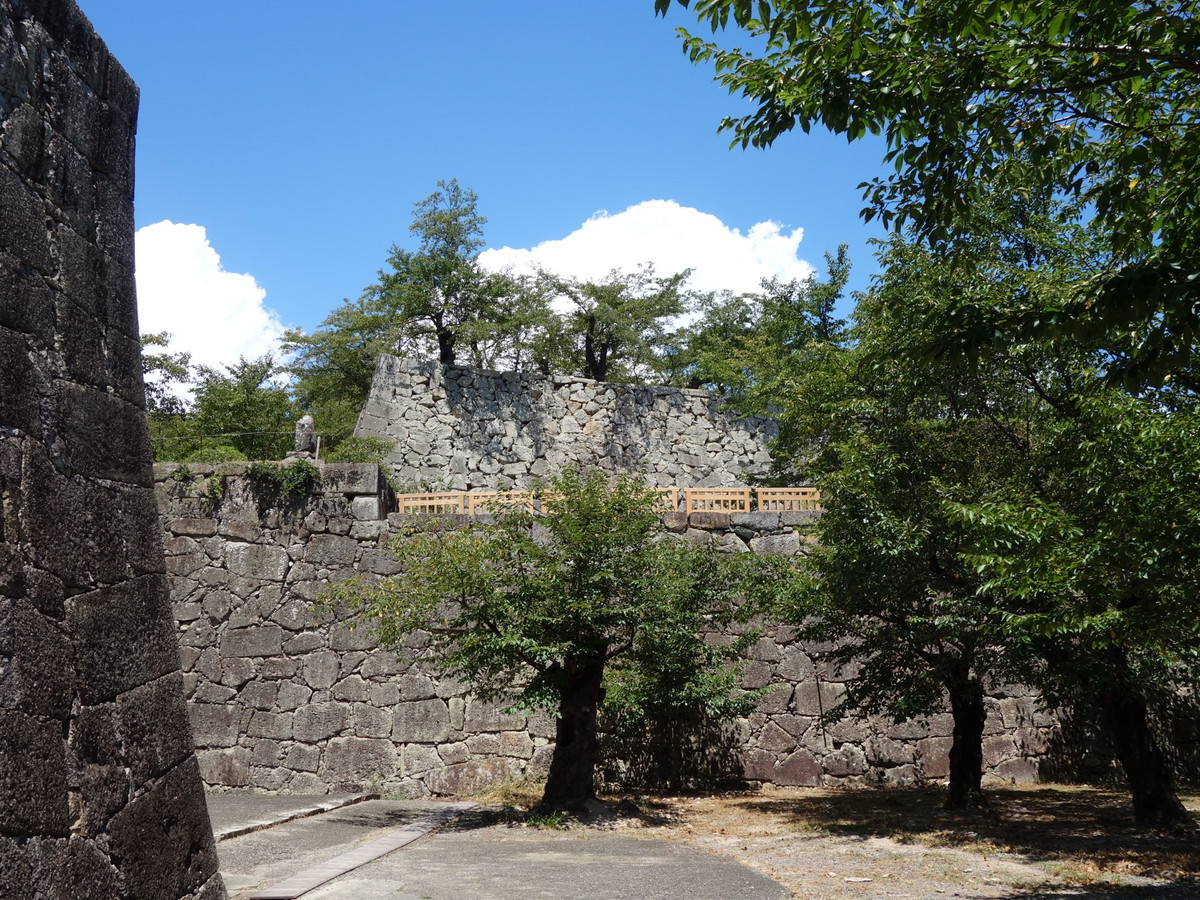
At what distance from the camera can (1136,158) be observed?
496 centimetres

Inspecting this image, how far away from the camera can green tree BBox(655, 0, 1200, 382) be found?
4559 millimetres

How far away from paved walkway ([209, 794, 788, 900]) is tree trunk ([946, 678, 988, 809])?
11.6ft

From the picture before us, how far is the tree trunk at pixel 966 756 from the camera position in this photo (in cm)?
1051

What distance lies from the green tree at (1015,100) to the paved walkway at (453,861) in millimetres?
4384

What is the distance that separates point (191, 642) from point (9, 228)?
1105 centimetres

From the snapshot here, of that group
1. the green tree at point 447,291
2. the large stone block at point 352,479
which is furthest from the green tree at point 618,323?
the large stone block at point 352,479

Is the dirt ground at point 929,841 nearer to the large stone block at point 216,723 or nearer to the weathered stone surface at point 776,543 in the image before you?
the weathered stone surface at point 776,543

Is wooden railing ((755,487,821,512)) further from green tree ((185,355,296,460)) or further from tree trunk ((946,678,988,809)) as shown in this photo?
green tree ((185,355,296,460))

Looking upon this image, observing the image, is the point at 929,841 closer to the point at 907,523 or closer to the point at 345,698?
the point at 907,523

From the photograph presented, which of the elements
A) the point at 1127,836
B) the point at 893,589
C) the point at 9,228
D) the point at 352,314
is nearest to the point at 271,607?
the point at 893,589

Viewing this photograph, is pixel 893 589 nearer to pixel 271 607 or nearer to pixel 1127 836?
pixel 1127 836

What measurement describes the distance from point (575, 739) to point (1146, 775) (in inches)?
213

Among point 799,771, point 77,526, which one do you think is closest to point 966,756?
point 799,771

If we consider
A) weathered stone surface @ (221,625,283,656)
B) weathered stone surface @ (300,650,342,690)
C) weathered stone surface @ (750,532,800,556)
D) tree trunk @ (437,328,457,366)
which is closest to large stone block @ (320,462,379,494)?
weathered stone surface @ (221,625,283,656)
